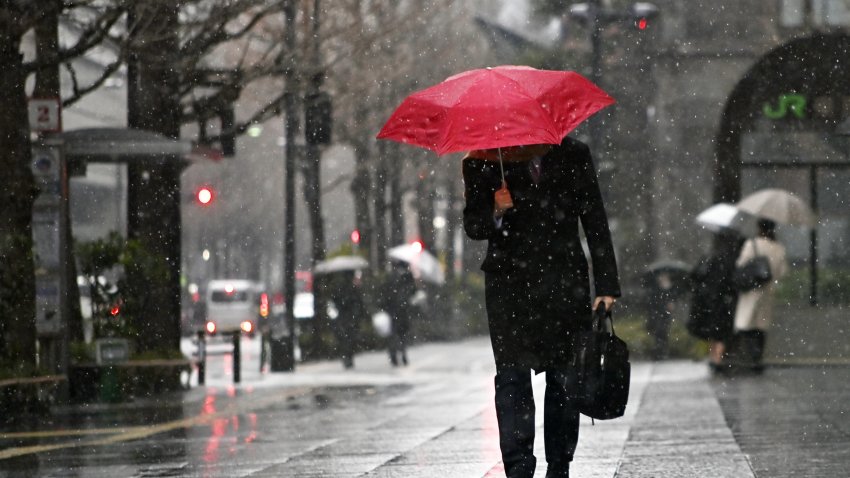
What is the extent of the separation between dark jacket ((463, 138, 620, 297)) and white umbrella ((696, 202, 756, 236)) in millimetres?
15512

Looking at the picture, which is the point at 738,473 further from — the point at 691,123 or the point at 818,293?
the point at 691,123

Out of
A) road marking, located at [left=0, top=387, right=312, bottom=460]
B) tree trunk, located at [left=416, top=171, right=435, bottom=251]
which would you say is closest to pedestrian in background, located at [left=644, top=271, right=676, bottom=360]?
road marking, located at [left=0, top=387, right=312, bottom=460]

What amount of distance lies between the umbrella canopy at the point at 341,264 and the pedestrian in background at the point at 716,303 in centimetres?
1314

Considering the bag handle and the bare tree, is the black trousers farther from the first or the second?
the bare tree

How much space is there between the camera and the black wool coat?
730cm

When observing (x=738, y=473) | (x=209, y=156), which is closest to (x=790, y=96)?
(x=209, y=156)

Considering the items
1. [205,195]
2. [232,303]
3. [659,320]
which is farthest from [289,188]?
[232,303]

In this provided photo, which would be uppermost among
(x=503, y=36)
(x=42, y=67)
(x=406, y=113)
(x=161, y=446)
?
(x=503, y=36)

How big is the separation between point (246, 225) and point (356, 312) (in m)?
55.5

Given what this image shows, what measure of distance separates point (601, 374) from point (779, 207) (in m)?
15.5

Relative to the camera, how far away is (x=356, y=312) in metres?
31.6

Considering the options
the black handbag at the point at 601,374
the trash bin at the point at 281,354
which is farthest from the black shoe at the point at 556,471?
the trash bin at the point at 281,354

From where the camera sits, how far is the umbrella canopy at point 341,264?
33344mm

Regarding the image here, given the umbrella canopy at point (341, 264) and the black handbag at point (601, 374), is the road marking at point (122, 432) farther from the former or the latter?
the umbrella canopy at point (341, 264)
